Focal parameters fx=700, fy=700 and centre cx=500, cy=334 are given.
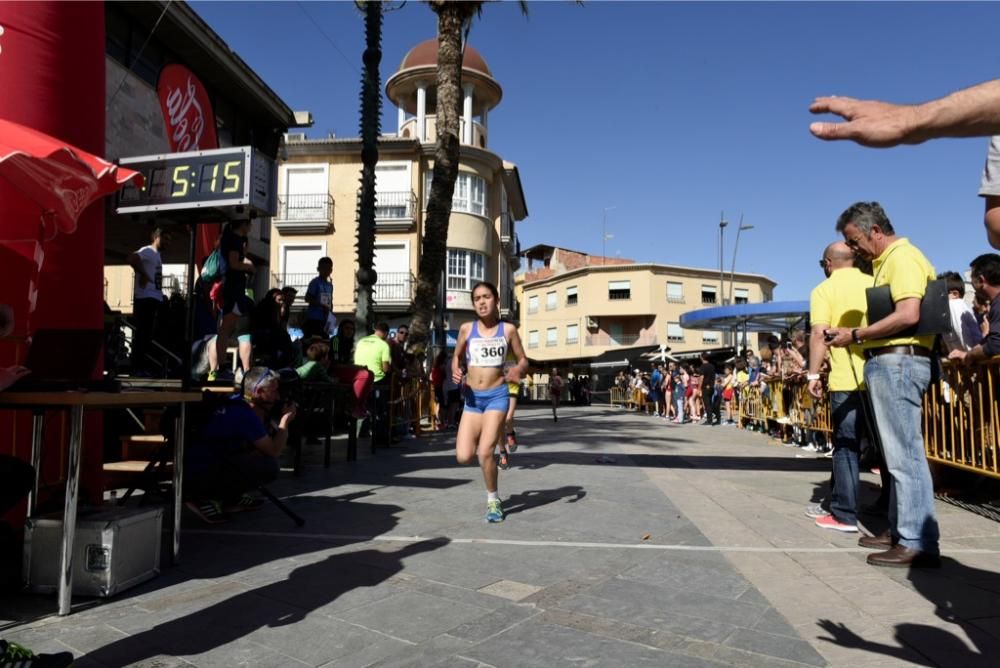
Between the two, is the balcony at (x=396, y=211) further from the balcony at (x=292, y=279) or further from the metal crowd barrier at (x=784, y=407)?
the metal crowd barrier at (x=784, y=407)

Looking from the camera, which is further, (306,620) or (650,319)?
(650,319)

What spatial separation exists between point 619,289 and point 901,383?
53827mm

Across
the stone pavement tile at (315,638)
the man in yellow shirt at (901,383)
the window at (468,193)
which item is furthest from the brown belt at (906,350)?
the window at (468,193)

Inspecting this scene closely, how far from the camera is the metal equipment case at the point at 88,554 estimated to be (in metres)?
3.25

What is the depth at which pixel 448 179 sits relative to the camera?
14.5 metres

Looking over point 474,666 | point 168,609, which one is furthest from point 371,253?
point 474,666

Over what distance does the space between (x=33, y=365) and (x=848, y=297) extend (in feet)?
16.6

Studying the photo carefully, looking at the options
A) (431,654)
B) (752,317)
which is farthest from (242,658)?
(752,317)

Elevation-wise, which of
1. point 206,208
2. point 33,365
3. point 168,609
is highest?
point 206,208

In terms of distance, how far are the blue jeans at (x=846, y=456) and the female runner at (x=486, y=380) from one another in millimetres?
2248

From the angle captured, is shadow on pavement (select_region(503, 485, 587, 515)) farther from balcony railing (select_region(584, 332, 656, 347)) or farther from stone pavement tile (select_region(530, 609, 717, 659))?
balcony railing (select_region(584, 332, 656, 347))

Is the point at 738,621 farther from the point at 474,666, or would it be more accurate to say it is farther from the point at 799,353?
the point at 799,353

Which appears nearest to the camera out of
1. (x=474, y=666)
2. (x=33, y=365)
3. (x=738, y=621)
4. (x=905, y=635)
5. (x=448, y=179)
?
(x=474, y=666)

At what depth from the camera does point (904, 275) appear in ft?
12.9
